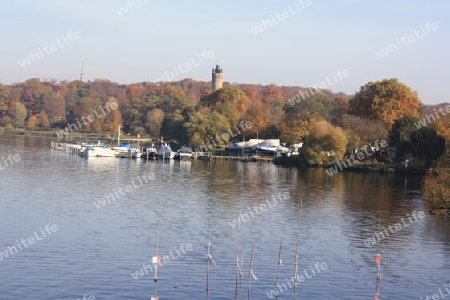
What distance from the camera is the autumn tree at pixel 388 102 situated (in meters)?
72.0

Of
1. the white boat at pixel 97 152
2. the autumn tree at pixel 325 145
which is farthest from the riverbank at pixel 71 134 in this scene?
the autumn tree at pixel 325 145

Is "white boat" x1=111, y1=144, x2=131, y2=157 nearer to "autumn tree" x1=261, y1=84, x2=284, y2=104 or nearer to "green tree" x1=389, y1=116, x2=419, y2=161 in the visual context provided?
"green tree" x1=389, y1=116, x2=419, y2=161

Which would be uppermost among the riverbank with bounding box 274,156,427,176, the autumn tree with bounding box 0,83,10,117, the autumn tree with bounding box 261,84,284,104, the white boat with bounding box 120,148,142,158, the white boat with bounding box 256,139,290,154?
the autumn tree with bounding box 261,84,284,104

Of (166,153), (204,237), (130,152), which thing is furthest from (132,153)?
(204,237)

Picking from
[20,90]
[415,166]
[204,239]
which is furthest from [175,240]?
[20,90]

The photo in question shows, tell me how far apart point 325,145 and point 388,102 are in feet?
40.5

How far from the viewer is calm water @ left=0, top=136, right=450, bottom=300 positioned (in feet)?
65.7

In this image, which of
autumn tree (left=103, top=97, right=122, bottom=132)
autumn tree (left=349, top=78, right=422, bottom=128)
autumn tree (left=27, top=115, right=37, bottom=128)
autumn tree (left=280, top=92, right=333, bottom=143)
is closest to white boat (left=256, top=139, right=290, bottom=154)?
autumn tree (left=280, top=92, right=333, bottom=143)

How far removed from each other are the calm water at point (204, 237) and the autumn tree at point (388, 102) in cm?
2408

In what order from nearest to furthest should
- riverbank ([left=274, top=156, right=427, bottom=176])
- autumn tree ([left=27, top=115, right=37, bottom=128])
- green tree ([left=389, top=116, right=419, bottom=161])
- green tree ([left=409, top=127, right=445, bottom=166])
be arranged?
green tree ([left=409, top=127, right=445, bottom=166])
riverbank ([left=274, top=156, right=427, bottom=176])
green tree ([left=389, top=116, right=419, bottom=161])
autumn tree ([left=27, top=115, right=37, bottom=128])

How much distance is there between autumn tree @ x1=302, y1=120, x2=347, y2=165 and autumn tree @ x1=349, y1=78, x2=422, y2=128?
8763 mm

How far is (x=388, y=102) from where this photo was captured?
72.5 meters

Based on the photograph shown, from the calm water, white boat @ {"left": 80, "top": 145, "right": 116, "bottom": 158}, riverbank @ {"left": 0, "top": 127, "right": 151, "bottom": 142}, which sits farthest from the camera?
riverbank @ {"left": 0, "top": 127, "right": 151, "bottom": 142}

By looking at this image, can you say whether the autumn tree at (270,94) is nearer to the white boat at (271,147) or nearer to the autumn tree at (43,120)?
the autumn tree at (43,120)
